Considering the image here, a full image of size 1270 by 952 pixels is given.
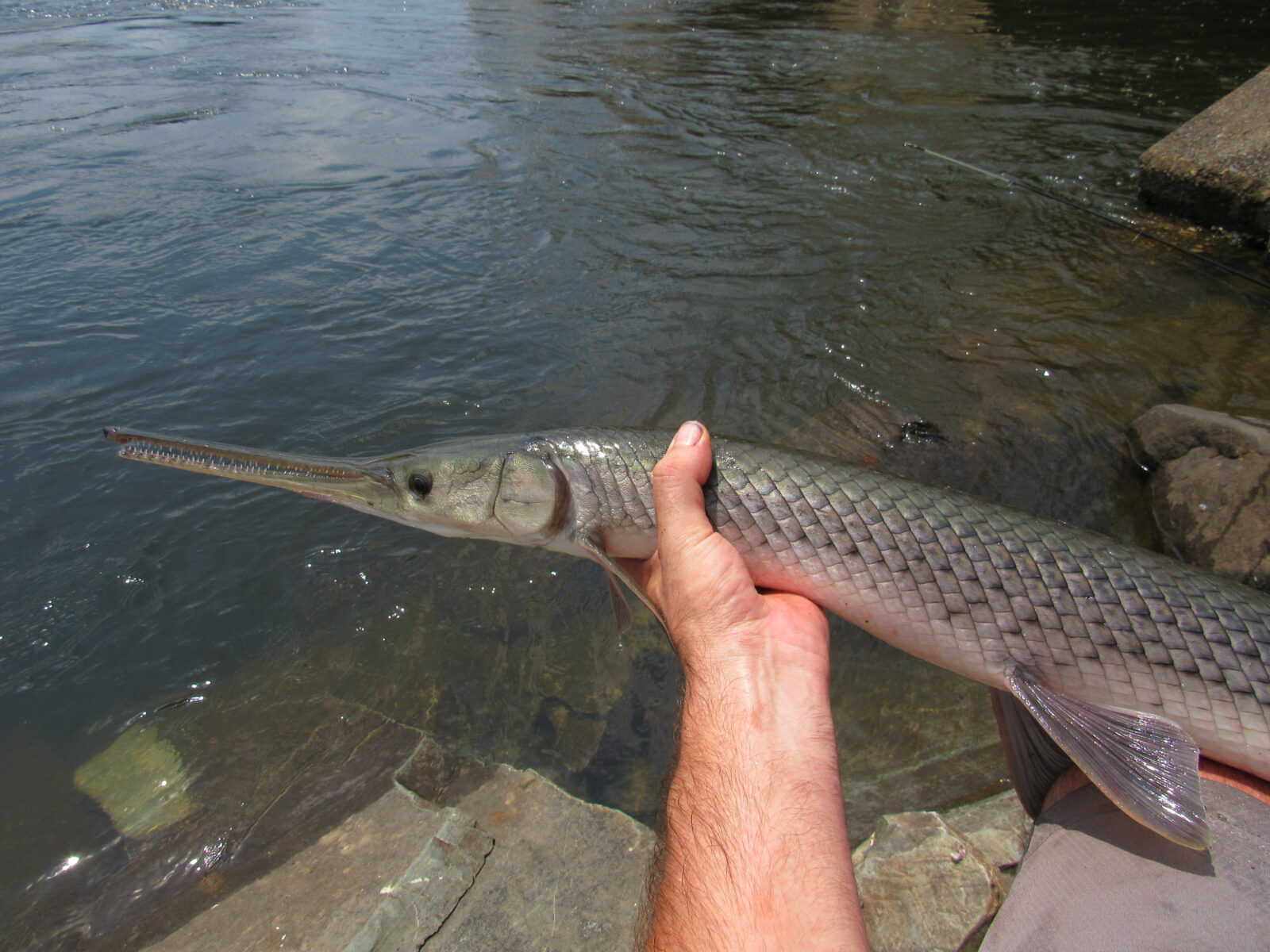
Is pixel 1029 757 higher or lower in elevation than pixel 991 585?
lower

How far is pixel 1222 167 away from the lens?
7.39 metres

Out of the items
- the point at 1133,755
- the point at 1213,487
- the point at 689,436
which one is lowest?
the point at 1213,487

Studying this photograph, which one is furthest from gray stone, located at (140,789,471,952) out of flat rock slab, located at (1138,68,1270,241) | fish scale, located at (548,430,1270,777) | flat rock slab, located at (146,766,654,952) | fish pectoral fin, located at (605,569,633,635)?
flat rock slab, located at (1138,68,1270,241)

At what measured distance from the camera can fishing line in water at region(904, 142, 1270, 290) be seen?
268 inches

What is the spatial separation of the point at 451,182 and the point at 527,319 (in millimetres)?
3646

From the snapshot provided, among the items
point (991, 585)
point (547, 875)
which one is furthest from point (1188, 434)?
point (547, 875)

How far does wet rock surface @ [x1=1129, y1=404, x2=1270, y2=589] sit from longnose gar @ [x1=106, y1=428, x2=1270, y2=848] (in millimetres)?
1700

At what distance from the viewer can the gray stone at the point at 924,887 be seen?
2.34 metres

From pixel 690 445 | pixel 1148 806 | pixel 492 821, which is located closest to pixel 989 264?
pixel 690 445

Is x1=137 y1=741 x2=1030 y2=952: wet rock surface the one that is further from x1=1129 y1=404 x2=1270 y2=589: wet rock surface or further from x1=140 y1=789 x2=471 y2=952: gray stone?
x1=1129 y1=404 x2=1270 y2=589: wet rock surface

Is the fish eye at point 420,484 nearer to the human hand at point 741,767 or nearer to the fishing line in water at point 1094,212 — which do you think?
the human hand at point 741,767

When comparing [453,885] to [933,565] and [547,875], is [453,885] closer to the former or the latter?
[547,875]

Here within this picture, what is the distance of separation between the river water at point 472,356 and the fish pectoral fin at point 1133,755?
2.78ft

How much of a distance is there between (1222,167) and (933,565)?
7.63 metres
